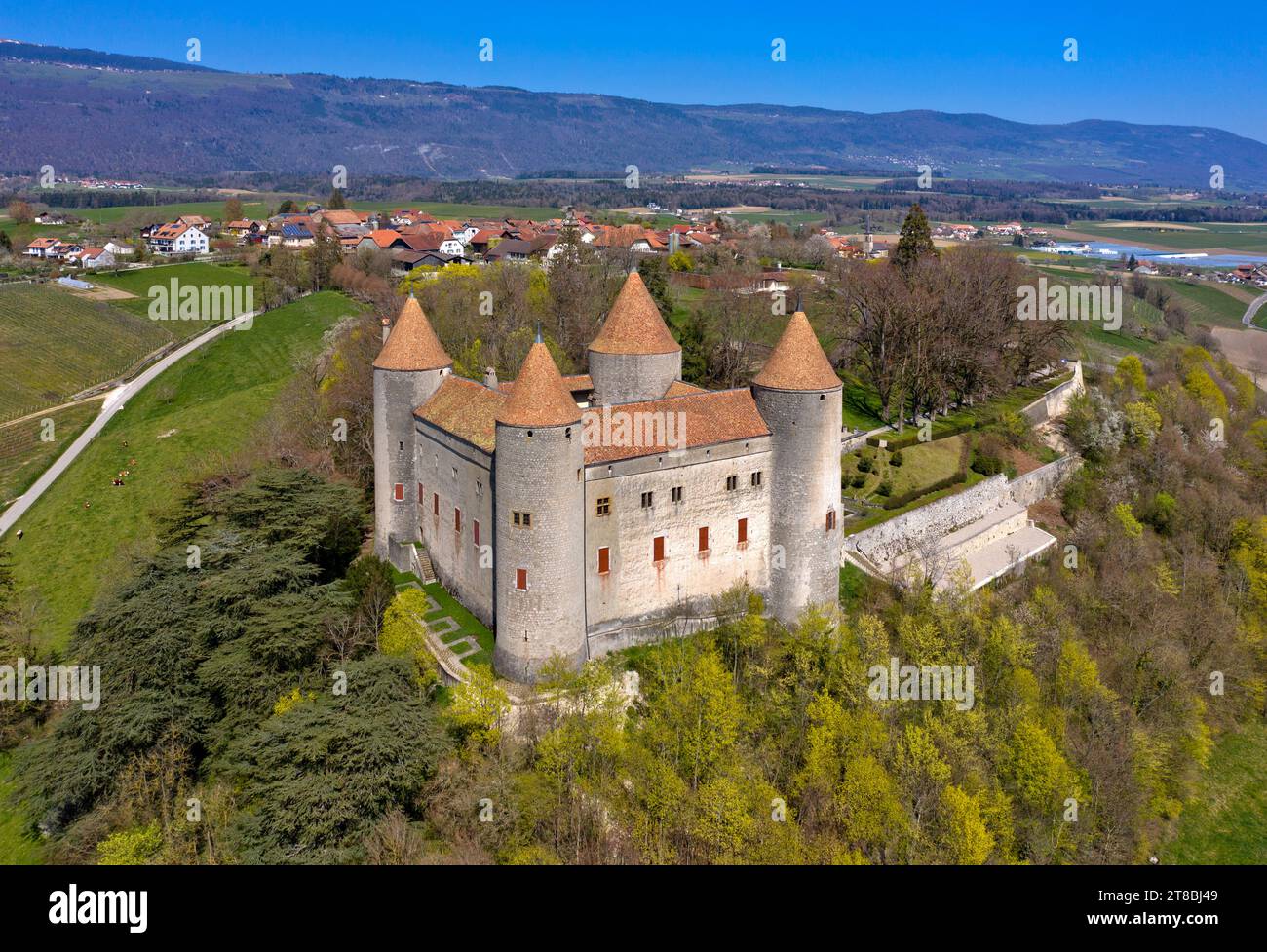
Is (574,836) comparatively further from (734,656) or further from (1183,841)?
(1183,841)

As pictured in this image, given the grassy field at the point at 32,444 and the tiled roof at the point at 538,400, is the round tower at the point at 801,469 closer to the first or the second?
the tiled roof at the point at 538,400

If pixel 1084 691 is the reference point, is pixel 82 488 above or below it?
above

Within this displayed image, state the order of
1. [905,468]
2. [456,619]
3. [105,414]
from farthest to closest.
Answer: [105,414] → [905,468] → [456,619]

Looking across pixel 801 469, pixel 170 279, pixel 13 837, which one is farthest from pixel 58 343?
pixel 801 469

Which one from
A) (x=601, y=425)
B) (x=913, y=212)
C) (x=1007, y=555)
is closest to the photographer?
(x=601, y=425)

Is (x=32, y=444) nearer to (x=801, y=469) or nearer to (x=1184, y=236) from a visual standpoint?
(x=801, y=469)

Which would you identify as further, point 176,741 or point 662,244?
point 662,244

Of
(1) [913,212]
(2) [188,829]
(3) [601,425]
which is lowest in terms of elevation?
(2) [188,829]

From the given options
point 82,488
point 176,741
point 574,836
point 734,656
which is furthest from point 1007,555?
point 82,488
